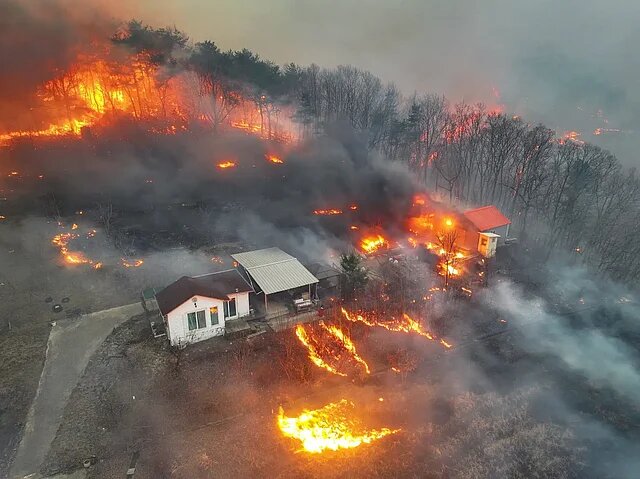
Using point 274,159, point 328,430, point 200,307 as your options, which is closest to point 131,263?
point 200,307

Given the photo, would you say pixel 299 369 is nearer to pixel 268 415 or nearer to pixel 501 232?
pixel 268 415

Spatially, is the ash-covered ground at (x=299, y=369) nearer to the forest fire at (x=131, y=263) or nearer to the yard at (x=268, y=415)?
the yard at (x=268, y=415)

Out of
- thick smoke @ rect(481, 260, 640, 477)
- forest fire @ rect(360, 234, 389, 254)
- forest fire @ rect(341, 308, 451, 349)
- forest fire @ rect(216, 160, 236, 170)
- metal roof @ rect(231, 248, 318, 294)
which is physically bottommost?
thick smoke @ rect(481, 260, 640, 477)

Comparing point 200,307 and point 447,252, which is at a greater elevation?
point 200,307

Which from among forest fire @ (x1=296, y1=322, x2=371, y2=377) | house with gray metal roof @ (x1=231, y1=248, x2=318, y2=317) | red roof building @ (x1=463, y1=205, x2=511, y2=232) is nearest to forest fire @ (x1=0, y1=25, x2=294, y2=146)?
red roof building @ (x1=463, y1=205, x2=511, y2=232)

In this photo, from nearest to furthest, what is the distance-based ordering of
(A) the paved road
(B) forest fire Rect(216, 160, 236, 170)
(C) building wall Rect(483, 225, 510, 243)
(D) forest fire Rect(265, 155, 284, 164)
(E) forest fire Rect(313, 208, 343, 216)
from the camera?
(A) the paved road → (C) building wall Rect(483, 225, 510, 243) → (E) forest fire Rect(313, 208, 343, 216) → (B) forest fire Rect(216, 160, 236, 170) → (D) forest fire Rect(265, 155, 284, 164)

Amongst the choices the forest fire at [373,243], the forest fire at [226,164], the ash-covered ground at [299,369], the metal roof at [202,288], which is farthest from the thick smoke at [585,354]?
the forest fire at [226,164]

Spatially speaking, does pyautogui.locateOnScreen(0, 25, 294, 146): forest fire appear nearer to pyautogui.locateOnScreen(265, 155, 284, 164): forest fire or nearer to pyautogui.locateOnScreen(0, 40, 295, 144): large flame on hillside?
pyautogui.locateOnScreen(0, 40, 295, 144): large flame on hillside
